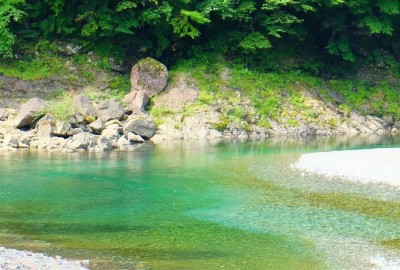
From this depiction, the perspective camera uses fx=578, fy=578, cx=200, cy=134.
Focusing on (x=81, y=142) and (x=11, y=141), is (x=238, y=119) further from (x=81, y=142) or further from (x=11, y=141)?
(x=11, y=141)

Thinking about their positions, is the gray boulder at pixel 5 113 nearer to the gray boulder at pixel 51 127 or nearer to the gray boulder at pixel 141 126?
the gray boulder at pixel 51 127

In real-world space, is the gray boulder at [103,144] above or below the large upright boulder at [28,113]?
below

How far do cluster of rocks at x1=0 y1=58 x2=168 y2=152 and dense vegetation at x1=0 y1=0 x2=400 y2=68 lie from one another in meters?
6.45

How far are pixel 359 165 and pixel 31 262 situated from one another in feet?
50.9

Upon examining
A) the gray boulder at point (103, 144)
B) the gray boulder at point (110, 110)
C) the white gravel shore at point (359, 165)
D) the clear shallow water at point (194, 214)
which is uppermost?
the gray boulder at point (110, 110)

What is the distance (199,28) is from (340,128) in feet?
41.4

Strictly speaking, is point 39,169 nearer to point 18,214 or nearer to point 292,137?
point 18,214

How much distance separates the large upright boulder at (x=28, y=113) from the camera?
1231 inches

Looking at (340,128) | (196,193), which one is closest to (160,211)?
(196,193)

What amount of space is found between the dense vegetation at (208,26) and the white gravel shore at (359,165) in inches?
668

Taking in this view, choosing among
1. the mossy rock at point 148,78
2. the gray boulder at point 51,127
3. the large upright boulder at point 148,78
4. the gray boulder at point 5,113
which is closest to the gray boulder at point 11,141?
the gray boulder at point 51,127

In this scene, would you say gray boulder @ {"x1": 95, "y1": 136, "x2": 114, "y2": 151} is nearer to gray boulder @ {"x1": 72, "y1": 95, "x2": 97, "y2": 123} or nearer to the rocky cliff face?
gray boulder @ {"x1": 72, "y1": 95, "x2": 97, "y2": 123}

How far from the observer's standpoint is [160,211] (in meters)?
16.7

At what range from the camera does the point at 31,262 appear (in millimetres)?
10594
